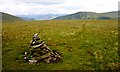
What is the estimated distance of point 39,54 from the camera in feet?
89.7

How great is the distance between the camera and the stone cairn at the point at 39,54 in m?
26.6

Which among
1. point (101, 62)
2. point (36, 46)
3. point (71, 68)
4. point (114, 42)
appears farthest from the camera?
point (114, 42)

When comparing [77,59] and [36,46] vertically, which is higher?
[36,46]

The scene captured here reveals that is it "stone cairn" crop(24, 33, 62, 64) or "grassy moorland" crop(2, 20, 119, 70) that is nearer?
"grassy moorland" crop(2, 20, 119, 70)

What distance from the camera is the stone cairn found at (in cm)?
2659

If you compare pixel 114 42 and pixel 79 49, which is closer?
pixel 79 49

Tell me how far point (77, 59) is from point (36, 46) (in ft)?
17.9

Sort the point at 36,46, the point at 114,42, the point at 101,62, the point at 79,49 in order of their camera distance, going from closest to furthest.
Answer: the point at 101,62
the point at 36,46
the point at 79,49
the point at 114,42

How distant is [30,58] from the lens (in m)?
27.0

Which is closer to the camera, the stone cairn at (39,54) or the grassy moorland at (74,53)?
the grassy moorland at (74,53)

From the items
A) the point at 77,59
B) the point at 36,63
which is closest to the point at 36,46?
the point at 36,63

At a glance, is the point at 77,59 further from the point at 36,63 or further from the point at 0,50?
the point at 0,50

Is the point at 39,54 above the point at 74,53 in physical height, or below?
above

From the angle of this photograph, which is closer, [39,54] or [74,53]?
[39,54]
